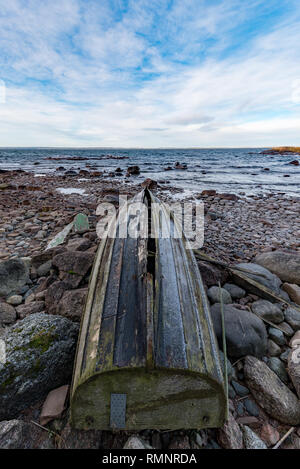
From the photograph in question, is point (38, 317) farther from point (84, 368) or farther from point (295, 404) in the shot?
point (295, 404)

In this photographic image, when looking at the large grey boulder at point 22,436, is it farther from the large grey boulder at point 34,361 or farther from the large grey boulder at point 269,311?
the large grey boulder at point 269,311

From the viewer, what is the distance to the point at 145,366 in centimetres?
169

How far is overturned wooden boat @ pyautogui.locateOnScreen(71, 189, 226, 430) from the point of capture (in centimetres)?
172

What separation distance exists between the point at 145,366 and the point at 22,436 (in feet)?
3.90

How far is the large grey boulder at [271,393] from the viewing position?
6.86 feet

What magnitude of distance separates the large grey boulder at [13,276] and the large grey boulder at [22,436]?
6.93 feet

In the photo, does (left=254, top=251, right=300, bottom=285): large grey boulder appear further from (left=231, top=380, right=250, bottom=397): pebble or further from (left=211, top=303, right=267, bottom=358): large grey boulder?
(left=231, top=380, right=250, bottom=397): pebble

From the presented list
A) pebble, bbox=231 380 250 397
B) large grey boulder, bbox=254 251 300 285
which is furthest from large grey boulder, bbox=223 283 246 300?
pebble, bbox=231 380 250 397

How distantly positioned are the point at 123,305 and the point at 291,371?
198 centimetres

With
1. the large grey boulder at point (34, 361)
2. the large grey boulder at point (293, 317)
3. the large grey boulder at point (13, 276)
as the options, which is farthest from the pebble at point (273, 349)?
the large grey boulder at point (13, 276)

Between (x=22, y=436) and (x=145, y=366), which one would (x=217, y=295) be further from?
(x=22, y=436)

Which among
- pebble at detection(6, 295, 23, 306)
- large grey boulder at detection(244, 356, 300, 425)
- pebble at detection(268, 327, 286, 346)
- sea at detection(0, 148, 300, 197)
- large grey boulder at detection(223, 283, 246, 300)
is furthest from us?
sea at detection(0, 148, 300, 197)

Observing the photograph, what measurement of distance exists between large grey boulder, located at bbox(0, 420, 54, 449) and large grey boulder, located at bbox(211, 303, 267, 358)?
1.97m

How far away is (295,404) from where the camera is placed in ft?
7.03
